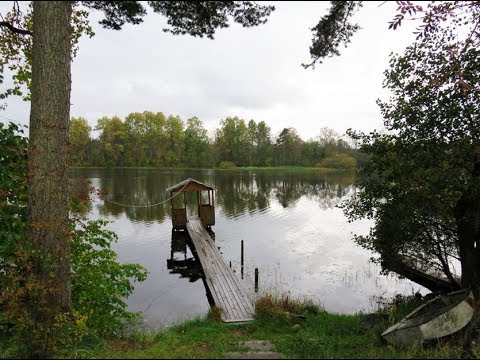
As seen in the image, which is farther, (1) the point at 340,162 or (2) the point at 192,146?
(2) the point at 192,146

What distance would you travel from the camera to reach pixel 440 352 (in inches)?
199

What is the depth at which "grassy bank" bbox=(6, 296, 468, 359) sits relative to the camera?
16.4 feet

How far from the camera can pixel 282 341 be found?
625 cm

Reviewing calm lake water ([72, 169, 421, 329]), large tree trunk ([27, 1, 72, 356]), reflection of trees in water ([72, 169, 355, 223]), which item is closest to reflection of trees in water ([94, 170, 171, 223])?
reflection of trees in water ([72, 169, 355, 223])

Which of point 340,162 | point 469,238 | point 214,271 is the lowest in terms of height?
point 214,271

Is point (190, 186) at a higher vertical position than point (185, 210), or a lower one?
higher

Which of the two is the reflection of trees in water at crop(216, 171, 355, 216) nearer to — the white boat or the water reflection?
the water reflection

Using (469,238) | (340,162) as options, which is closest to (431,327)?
(469,238)

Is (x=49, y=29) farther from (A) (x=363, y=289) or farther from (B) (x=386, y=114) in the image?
(A) (x=363, y=289)

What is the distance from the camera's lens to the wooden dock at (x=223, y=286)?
9.98m

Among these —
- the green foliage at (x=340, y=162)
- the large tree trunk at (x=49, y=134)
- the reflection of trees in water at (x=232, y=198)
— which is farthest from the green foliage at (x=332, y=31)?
the green foliage at (x=340, y=162)

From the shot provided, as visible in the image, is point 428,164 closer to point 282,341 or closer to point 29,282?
point 282,341

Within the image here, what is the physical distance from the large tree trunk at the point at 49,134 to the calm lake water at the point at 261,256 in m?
1.05

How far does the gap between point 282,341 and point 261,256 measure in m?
13.0
